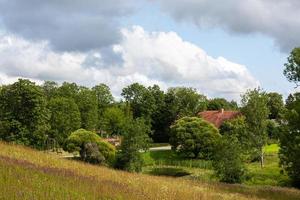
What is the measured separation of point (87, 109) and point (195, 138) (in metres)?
39.0

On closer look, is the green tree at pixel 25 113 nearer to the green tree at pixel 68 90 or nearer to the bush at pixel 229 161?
the bush at pixel 229 161

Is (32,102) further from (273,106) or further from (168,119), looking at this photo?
(273,106)

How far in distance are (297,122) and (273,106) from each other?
92055mm

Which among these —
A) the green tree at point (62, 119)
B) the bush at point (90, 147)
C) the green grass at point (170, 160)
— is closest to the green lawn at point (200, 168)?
A: the green grass at point (170, 160)

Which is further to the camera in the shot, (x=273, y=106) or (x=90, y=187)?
(x=273, y=106)

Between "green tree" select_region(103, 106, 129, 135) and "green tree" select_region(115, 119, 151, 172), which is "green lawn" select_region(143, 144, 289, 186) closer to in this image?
"green tree" select_region(115, 119, 151, 172)

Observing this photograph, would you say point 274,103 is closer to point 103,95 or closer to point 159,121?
point 159,121

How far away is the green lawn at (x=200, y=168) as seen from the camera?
4775 centimetres

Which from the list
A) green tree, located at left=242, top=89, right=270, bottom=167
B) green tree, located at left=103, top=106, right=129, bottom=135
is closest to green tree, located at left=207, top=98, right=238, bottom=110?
green tree, located at left=103, top=106, right=129, bottom=135

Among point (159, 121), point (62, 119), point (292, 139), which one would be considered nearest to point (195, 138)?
point (62, 119)

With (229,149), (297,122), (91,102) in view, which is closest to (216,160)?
(229,149)

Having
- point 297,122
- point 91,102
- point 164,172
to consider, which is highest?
point 91,102

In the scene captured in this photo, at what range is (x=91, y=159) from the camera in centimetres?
4462

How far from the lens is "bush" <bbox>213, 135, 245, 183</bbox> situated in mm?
36906
